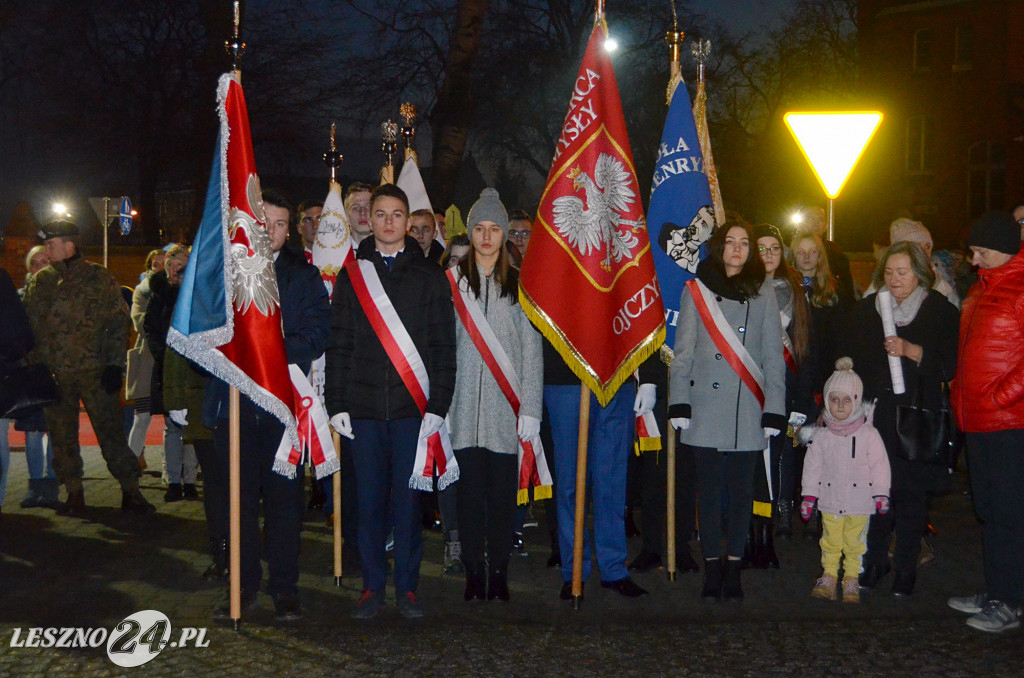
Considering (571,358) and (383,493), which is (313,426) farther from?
(571,358)

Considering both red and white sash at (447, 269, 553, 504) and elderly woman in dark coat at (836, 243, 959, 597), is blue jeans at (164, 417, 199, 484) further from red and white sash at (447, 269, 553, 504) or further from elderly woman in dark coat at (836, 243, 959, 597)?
elderly woman in dark coat at (836, 243, 959, 597)

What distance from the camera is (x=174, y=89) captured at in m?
33.8

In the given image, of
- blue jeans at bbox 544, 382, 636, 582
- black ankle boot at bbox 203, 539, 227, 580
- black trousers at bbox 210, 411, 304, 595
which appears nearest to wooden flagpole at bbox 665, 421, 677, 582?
blue jeans at bbox 544, 382, 636, 582

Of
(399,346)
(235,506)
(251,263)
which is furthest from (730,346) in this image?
(235,506)

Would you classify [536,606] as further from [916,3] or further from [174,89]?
[916,3]

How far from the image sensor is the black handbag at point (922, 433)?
6410 millimetres

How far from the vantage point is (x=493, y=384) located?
6.17m

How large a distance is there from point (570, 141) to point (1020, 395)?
2726 mm

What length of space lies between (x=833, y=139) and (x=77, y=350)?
Result: 19.4ft

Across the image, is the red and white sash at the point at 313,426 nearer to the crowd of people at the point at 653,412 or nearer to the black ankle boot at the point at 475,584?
the crowd of people at the point at 653,412

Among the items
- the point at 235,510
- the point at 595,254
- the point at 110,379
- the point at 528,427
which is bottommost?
the point at 235,510

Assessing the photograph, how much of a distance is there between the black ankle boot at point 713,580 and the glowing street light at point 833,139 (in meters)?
2.99

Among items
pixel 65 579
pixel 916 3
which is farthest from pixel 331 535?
pixel 916 3

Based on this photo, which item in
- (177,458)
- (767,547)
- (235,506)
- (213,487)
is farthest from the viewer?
(177,458)
